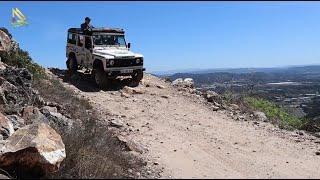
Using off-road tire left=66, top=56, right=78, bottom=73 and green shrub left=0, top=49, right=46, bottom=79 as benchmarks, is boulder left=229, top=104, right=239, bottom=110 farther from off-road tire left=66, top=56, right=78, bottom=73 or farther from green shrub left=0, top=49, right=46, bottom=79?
off-road tire left=66, top=56, right=78, bottom=73

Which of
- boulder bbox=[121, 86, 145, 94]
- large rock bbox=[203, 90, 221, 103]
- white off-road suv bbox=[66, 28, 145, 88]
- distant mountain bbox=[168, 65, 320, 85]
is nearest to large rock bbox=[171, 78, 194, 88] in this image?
white off-road suv bbox=[66, 28, 145, 88]

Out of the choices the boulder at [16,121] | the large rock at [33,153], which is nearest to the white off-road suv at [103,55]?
the boulder at [16,121]

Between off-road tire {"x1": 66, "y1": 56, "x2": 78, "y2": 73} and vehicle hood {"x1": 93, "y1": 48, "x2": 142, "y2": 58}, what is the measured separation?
7.00 ft

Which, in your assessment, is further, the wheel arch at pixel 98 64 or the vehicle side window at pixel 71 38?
the vehicle side window at pixel 71 38

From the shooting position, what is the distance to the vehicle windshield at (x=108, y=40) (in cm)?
1889

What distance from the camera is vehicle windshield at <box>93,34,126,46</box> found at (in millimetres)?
18889

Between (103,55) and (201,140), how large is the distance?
24.8 ft

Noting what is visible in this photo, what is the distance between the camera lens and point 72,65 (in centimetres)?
2050

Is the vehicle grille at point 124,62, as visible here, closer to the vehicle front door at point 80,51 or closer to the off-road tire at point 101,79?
the off-road tire at point 101,79

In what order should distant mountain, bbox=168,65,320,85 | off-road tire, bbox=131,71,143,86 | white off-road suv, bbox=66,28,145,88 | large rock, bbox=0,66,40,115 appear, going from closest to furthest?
1. large rock, bbox=0,66,40,115
2. white off-road suv, bbox=66,28,145,88
3. off-road tire, bbox=131,71,143,86
4. distant mountain, bbox=168,65,320,85

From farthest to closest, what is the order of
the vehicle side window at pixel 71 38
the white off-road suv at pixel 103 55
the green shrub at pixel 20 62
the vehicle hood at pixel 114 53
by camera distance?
the vehicle side window at pixel 71 38
the vehicle hood at pixel 114 53
the white off-road suv at pixel 103 55
the green shrub at pixel 20 62

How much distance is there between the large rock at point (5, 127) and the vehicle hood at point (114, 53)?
28.7ft

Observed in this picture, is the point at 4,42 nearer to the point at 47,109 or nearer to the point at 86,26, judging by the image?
the point at 86,26

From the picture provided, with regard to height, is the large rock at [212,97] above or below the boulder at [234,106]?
above
